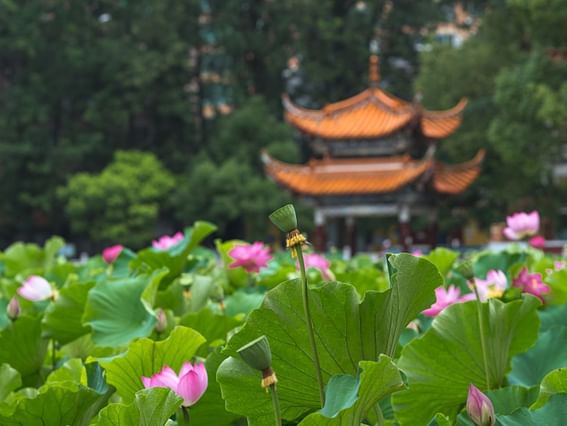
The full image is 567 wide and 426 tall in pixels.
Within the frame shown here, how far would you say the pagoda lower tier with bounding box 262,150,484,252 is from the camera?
14.5 metres

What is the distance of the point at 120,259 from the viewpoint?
6.11ft

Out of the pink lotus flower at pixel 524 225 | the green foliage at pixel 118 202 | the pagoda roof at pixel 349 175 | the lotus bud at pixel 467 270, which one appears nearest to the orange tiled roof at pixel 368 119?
the pagoda roof at pixel 349 175

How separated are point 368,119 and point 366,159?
671 mm

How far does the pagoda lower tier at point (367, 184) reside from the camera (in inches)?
569

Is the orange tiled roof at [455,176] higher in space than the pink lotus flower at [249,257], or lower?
lower

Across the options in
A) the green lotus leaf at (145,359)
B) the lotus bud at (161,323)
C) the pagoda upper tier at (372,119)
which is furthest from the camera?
the pagoda upper tier at (372,119)

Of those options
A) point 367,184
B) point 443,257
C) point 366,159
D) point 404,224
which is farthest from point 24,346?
point 404,224

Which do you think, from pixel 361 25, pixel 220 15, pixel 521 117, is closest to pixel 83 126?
pixel 220 15

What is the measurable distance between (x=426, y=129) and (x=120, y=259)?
13223mm

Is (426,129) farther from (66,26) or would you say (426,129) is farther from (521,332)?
(521,332)

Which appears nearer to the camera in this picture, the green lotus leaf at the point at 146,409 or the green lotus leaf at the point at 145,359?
the green lotus leaf at the point at 146,409

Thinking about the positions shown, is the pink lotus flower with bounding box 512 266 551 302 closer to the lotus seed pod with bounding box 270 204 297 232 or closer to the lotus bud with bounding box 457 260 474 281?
the lotus bud with bounding box 457 260 474 281

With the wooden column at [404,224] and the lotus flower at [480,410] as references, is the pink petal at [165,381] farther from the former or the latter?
the wooden column at [404,224]

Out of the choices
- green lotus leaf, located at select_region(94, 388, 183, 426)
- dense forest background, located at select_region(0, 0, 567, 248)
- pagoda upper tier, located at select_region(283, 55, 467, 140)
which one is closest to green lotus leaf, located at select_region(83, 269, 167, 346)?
green lotus leaf, located at select_region(94, 388, 183, 426)
